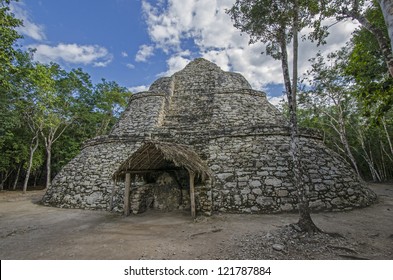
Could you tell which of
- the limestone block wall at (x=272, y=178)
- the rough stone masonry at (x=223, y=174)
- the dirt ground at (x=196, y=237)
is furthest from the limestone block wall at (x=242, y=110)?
the dirt ground at (x=196, y=237)

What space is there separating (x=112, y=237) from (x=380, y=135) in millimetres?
23775

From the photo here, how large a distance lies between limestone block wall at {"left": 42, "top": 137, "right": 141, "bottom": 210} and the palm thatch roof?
1.76 m

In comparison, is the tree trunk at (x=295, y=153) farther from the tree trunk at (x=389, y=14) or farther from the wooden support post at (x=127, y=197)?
the wooden support post at (x=127, y=197)

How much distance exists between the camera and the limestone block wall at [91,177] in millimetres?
8070

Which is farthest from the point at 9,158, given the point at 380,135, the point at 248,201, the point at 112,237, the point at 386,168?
the point at 386,168

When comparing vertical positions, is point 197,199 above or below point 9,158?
below

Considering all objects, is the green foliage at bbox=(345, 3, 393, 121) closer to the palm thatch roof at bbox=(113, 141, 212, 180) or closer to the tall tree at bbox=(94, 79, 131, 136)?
the palm thatch roof at bbox=(113, 141, 212, 180)

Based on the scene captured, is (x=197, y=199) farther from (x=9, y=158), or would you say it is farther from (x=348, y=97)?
(x=9, y=158)

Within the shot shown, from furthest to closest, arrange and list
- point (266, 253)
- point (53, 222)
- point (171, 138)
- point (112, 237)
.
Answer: point (171, 138) < point (53, 222) < point (112, 237) < point (266, 253)

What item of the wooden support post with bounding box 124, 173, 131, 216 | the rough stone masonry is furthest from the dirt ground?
the rough stone masonry

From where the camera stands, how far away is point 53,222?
607 centimetres

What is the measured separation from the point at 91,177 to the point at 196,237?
6.19 m

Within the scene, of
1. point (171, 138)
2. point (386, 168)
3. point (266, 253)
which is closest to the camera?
point (266, 253)
